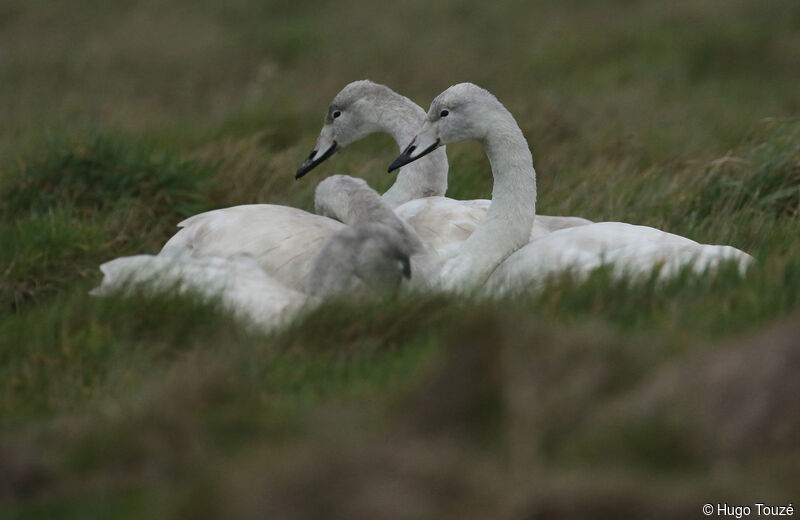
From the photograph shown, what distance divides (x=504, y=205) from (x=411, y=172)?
1221mm

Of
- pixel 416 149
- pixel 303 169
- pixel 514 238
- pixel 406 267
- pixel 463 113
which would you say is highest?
pixel 463 113

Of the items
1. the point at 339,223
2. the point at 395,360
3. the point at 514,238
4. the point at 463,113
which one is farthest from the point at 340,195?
the point at 395,360

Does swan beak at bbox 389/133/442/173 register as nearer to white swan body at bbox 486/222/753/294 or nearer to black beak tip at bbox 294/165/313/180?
white swan body at bbox 486/222/753/294

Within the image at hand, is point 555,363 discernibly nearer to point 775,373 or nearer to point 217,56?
point 775,373

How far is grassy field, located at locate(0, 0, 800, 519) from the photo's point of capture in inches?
111

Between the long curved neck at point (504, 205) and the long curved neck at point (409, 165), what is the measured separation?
0.90 m

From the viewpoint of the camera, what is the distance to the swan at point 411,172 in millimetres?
6438

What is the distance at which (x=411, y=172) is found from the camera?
285 inches

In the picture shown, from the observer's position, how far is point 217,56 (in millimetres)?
16328

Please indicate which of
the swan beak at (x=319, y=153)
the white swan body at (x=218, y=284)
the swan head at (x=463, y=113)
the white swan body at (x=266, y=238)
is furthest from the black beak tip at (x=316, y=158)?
the white swan body at (x=218, y=284)

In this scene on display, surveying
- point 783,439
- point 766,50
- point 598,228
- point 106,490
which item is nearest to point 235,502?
point 106,490

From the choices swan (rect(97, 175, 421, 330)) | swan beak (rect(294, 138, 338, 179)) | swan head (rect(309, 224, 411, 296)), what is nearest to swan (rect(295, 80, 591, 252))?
swan beak (rect(294, 138, 338, 179))

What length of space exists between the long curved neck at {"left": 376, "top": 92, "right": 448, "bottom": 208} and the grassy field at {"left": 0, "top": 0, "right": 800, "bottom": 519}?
69 cm

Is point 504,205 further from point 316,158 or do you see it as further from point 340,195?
point 316,158
